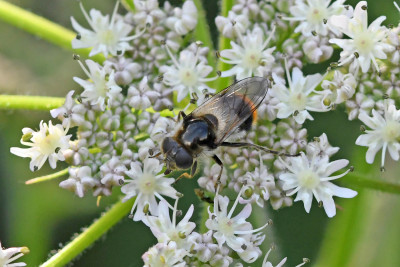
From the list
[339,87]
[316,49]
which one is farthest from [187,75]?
[339,87]

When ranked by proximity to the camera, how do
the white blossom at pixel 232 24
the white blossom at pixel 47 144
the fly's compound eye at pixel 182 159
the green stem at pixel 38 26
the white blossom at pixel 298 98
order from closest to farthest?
the fly's compound eye at pixel 182 159, the white blossom at pixel 47 144, the white blossom at pixel 298 98, the white blossom at pixel 232 24, the green stem at pixel 38 26

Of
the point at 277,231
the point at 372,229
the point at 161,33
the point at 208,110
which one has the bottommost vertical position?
the point at 372,229

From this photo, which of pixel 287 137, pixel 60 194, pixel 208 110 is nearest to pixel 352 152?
pixel 287 137

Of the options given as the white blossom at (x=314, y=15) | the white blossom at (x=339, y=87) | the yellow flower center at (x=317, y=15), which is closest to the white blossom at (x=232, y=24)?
the white blossom at (x=314, y=15)

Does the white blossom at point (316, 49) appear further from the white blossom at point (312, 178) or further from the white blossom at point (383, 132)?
the white blossom at point (312, 178)

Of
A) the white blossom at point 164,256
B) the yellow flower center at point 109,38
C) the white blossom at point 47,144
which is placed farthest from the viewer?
the yellow flower center at point 109,38

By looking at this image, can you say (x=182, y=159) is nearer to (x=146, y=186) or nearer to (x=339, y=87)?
(x=146, y=186)

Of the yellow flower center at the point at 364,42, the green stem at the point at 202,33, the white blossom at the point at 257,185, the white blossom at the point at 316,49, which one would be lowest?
the white blossom at the point at 257,185

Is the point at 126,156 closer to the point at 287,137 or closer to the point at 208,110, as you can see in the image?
the point at 208,110
